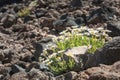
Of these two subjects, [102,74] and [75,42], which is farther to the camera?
[75,42]

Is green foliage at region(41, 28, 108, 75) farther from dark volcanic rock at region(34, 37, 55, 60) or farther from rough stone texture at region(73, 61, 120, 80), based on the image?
rough stone texture at region(73, 61, 120, 80)

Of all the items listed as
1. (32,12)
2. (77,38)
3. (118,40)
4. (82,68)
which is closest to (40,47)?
(77,38)

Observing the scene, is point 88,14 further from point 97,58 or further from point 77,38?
point 97,58

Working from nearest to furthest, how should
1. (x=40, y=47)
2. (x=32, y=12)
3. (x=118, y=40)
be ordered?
(x=118, y=40) < (x=40, y=47) < (x=32, y=12)

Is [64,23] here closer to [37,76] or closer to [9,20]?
[9,20]

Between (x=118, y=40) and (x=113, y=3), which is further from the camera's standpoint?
(x=113, y=3)

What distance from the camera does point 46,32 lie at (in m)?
11.5

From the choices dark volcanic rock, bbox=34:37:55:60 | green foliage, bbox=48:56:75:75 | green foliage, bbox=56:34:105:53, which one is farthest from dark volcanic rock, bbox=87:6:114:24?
green foliage, bbox=48:56:75:75

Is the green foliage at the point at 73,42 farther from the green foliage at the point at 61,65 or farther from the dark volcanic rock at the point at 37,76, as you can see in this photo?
the dark volcanic rock at the point at 37,76

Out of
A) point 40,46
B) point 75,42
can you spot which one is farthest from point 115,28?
point 40,46

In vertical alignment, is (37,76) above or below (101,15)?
above

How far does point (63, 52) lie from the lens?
7.50m

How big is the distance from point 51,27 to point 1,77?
165 inches

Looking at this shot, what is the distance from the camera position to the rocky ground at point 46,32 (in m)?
6.47
